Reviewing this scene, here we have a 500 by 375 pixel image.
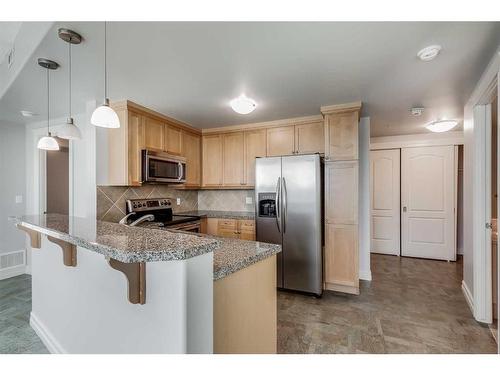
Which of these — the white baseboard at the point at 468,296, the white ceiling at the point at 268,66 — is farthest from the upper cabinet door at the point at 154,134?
the white baseboard at the point at 468,296

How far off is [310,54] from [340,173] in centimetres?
162

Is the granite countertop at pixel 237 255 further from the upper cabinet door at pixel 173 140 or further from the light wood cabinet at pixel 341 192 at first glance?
the upper cabinet door at pixel 173 140

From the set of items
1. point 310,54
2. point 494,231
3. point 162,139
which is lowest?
point 494,231

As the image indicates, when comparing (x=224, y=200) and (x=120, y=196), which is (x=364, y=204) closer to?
(x=224, y=200)

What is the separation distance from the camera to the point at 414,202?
4.96 m

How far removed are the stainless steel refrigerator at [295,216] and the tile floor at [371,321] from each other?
0.27 meters

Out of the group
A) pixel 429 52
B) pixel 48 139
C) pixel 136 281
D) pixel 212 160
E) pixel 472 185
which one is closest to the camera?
pixel 136 281

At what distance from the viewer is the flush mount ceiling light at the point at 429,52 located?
6.15ft

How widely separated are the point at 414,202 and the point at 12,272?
259 inches

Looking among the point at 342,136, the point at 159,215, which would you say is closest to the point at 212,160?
the point at 159,215

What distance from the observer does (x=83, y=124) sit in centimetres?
343
